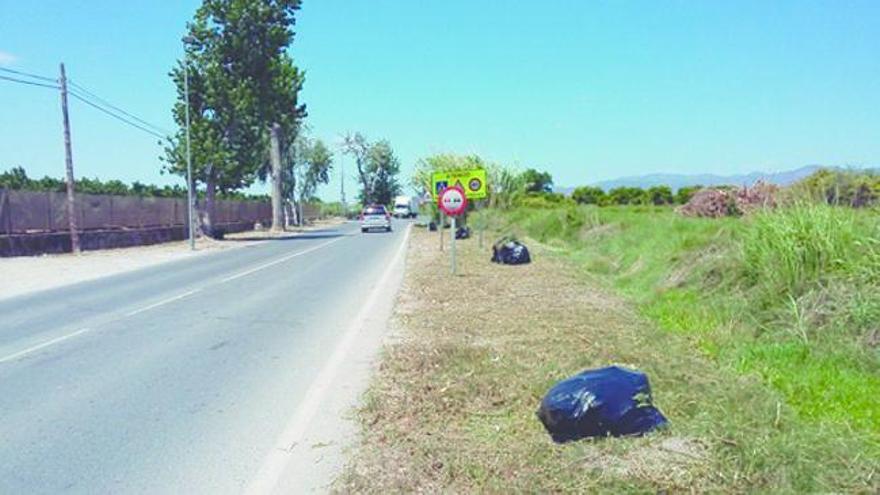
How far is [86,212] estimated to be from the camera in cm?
3155

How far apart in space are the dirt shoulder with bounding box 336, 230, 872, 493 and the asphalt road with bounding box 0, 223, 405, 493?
0.99 metres

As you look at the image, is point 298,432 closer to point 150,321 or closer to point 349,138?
point 150,321

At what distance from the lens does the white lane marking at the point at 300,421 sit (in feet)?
15.0

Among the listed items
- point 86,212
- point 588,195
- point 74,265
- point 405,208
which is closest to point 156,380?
point 74,265

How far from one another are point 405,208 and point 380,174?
14.4 meters

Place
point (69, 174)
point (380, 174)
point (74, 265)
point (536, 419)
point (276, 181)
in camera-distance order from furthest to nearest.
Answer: point (380, 174)
point (276, 181)
point (69, 174)
point (74, 265)
point (536, 419)

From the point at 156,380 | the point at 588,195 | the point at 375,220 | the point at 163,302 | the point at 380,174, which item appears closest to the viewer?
the point at 156,380

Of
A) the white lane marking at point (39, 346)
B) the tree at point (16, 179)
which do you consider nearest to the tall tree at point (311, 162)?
the tree at point (16, 179)

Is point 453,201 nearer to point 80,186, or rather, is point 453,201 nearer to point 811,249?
point 811,249

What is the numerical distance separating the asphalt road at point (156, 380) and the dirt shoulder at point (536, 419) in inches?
38.8

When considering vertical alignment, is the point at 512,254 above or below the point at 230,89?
below

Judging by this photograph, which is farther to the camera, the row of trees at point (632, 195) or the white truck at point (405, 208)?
the white truck at point (405, 208)

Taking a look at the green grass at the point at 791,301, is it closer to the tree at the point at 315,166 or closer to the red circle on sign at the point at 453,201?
the red circle on sign at the point at 453,201

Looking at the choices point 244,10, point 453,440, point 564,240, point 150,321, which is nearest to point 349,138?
point 244,10
